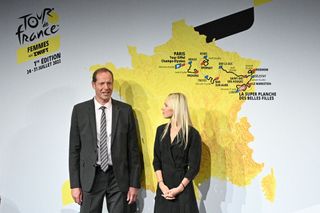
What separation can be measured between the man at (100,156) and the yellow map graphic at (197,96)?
39cm

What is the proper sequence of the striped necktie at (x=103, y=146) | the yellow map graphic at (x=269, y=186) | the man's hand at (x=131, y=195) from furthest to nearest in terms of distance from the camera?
the yellow map graphic at (x=269, y=186), the man's hand at (x=131, y=195), the striped necktie at (x=103, y=146)

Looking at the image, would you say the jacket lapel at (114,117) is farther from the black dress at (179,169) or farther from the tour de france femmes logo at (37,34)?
the tour de france femmes logo at (37,34)

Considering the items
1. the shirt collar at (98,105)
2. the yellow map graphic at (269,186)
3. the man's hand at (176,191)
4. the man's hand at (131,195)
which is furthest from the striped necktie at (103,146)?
the yellow map graphic at (269,186)

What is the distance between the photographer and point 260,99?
3908 millimetres

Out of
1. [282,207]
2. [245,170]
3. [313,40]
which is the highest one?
[313,40]

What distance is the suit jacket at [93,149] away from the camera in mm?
3406

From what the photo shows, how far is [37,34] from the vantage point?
396cm

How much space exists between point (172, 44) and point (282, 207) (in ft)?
6.02

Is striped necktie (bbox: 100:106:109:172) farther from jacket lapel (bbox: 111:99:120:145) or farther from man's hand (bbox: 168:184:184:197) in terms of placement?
man's hand (bbox: 168:184:184:197)

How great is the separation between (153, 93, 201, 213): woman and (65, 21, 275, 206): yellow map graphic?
1.26 ft

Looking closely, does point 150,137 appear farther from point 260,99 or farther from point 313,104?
point 313,104

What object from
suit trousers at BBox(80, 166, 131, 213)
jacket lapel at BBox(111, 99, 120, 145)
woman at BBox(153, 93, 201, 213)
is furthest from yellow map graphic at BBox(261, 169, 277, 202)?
jacket lapel at BBox(111, 99, 120, 145)

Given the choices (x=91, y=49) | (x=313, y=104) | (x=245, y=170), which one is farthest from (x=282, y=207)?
(x=91, y=49)

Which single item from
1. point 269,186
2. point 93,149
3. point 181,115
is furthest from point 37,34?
point 269,186
